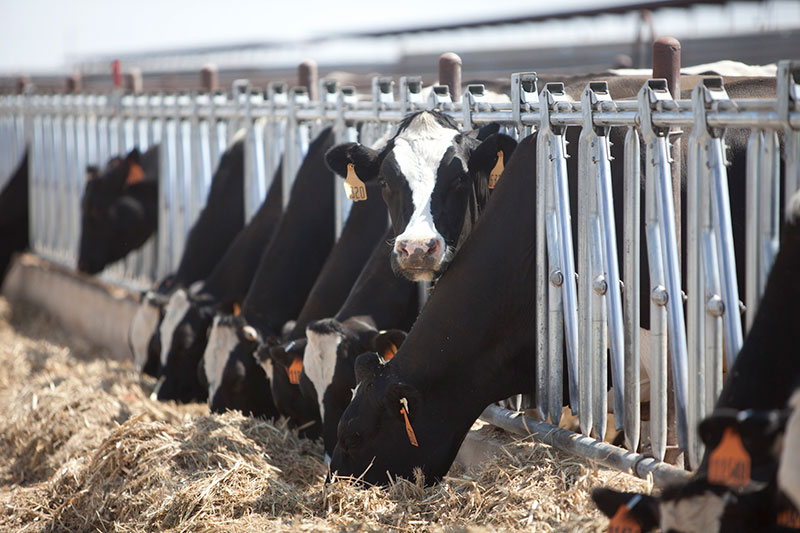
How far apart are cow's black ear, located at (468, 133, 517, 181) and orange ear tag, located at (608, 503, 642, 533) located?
2411 millimetres

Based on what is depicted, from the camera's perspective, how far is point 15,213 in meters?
13.1

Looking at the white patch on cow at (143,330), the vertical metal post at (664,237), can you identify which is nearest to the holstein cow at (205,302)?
the white patch on cow at (143,330)

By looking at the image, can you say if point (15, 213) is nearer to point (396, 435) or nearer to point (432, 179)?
point (432, 179)

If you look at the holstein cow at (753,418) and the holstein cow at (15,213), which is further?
the holstein cow at (15,213)

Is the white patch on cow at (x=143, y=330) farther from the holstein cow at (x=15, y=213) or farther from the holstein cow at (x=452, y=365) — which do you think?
the holstein cow at (x=15, y=213)

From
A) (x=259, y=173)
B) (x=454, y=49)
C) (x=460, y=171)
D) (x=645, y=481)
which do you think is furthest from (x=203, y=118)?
(x=454, y=49)

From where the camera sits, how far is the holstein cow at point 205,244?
770 centimetres

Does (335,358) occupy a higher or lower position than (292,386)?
higher

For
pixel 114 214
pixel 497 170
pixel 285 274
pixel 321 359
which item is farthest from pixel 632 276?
pixel 114 214

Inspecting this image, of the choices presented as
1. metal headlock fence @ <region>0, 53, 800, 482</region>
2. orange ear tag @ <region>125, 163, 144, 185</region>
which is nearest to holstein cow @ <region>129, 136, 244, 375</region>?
metal headlock fence @ <region>0, 53, 800, 482</region>

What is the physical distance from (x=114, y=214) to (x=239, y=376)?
4.71 meters

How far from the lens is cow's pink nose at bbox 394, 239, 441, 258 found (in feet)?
14.5

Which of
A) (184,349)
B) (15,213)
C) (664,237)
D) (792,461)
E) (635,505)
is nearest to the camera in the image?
(792,461)

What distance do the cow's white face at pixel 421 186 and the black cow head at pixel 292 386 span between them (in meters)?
1.04
